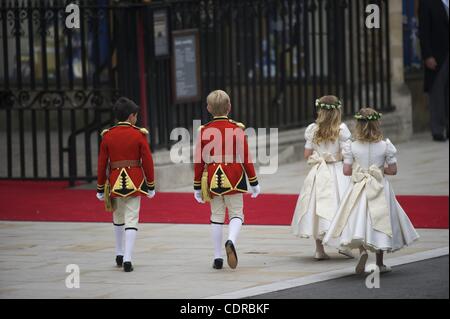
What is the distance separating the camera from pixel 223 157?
37.3 ft

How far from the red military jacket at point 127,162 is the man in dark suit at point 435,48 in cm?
948

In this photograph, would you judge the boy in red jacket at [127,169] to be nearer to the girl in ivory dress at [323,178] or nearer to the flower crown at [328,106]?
the girl in ivory dress at [323,178]

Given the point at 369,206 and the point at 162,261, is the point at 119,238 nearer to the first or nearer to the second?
the point at 162,261

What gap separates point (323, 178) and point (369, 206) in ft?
3.06

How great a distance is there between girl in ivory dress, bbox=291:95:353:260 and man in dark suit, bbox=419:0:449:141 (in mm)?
8580

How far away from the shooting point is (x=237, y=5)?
61.2 feet

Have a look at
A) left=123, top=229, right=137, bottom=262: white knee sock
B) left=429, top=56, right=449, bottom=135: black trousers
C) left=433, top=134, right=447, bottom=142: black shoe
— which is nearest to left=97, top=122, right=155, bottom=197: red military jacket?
left=123, top=229, right=137, bottom=262: white knee sock

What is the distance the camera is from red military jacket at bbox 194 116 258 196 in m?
11.3

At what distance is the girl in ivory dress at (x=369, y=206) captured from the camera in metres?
10.9

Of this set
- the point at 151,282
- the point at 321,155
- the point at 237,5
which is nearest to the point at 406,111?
the point at 237,5

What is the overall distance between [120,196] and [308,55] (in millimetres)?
9052

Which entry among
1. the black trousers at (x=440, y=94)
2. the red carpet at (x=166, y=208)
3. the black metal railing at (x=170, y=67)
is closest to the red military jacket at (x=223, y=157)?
the red carpet at (x=166, y=208)

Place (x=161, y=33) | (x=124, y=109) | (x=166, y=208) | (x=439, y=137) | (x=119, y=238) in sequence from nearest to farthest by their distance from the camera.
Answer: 1. (x=124, y=109)
2. (x=119, y=238)
3. (x=166, y=208)
4. (x=161, y=33)
5. (x=439, y=137)

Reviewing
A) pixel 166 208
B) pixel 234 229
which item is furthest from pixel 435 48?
pixel 234 229
